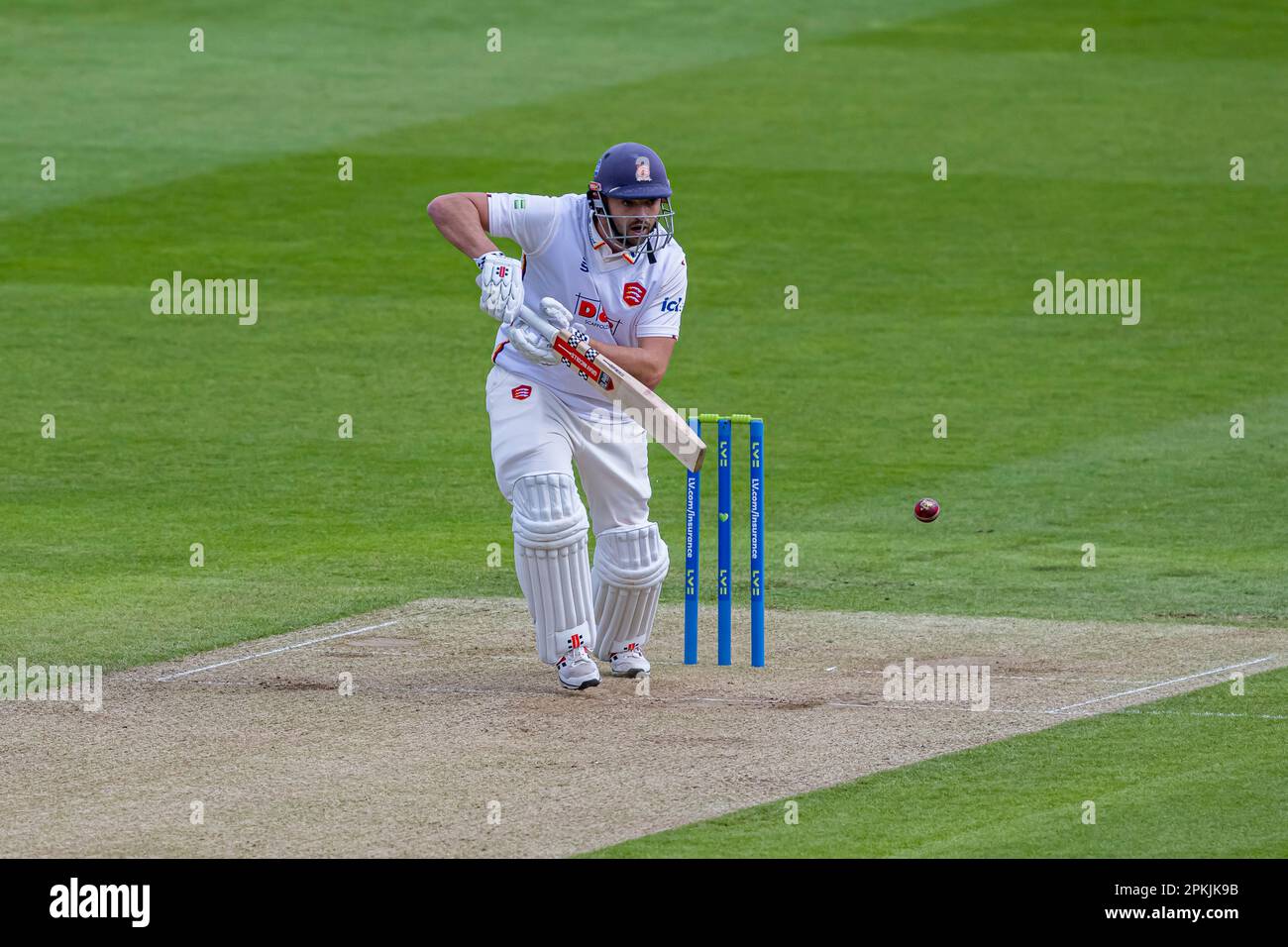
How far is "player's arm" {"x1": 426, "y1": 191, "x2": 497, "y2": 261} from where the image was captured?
27.9ft

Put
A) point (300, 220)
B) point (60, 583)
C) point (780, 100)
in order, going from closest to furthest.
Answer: point (60, 583) → point (300, 220) → point (780, 100)

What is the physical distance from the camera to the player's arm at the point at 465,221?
27.9 feet

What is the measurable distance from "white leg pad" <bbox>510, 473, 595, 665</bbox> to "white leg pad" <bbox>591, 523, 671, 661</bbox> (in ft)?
0.82

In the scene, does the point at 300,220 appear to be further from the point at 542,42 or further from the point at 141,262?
the point at 542,42

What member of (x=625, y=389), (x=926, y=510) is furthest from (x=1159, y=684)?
(x=625, y=389)

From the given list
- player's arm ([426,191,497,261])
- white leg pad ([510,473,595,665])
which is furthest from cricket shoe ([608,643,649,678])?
player's arm ([426,191,497,261])

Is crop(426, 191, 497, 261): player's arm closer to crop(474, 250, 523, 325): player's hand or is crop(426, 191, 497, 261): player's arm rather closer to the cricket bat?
crop(474, 250, 523, 325): player's hand

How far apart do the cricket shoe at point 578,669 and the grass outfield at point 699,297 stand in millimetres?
1813

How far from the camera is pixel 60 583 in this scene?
10742mm
